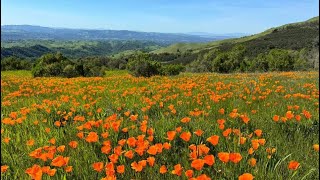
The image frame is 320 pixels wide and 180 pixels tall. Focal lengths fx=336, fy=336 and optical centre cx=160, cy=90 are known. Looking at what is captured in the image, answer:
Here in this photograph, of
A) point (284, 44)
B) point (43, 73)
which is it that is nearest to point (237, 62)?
point (43, 73)

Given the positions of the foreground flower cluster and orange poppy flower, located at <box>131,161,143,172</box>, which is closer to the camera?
orange poppy flower, located at <box>131,161,143,172</box>

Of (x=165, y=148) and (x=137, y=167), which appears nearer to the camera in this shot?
(x=137, y=167)

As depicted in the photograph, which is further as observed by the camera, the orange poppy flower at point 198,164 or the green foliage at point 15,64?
the green foliage at point 15,64

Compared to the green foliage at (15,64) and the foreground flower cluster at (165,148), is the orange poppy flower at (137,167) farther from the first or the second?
the green foliage at (15,64)

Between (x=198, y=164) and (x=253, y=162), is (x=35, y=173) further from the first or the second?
(x=253, y=162)

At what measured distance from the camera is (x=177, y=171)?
2641 millimetres

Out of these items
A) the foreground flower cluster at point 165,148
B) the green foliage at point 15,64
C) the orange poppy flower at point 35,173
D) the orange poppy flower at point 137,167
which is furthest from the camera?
the green foliage at point 15,64

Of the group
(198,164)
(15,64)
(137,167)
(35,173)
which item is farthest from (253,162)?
(15,64)

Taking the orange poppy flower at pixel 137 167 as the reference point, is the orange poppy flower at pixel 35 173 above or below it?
below

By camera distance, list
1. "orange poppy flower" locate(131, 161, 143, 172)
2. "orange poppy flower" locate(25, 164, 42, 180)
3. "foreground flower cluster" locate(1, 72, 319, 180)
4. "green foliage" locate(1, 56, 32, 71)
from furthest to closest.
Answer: "green foliage" locate(1, 56, 32, 71) < "foreground flower cluster" locate(1, 72, 319, 180) < "orange poppy flower" locate(131, 161, 143, 172) < "orange poppy flower" locate(25, 164, 42, 180)

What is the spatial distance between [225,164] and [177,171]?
55cm

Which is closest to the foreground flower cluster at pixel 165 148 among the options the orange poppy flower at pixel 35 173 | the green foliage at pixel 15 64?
the orange poppy flower at pixel 35 173

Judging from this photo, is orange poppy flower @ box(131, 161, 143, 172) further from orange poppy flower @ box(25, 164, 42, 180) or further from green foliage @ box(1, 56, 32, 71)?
green foliage @ box(1, 56, 32, 71)

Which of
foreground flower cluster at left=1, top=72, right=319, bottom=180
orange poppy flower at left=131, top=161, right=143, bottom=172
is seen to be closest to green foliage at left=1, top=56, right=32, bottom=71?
foreground flower cluster at left=1, top=72, right=319, bottom=180
